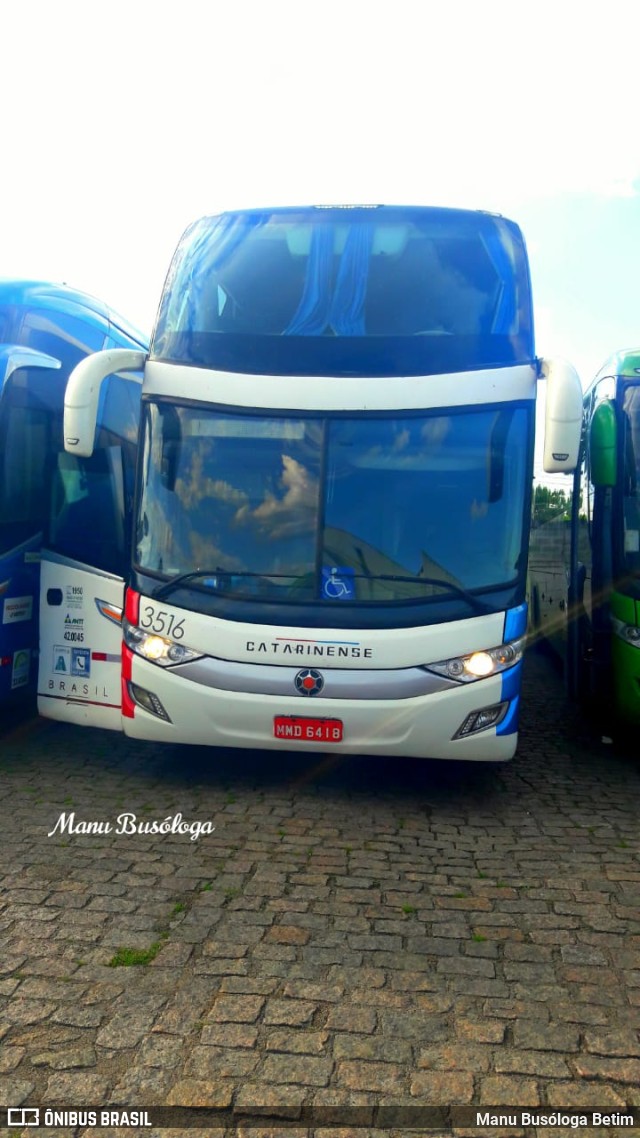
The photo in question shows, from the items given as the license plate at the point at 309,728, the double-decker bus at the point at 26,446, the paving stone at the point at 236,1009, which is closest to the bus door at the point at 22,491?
the double-decker bus at the point at 26,446

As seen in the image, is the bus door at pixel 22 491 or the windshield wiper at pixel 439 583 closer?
the windshield wiper at pixel 439 583

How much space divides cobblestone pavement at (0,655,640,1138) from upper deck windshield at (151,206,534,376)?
3.00 m

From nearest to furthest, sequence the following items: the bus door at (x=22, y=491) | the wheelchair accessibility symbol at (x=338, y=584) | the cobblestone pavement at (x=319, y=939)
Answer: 1. the cobblestone pavement at (x=319, y=939)
2. the wheelchair accessibility symbol at (x=338, y=584)
3. the bus door at (x=22, y=491)

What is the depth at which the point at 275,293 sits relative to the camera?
720 cm

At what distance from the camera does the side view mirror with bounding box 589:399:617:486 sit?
8.45 metres

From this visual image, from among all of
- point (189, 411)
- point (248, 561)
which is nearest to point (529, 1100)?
point (248, 561)

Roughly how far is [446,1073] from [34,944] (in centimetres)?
194

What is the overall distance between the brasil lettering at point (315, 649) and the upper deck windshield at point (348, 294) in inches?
71.8

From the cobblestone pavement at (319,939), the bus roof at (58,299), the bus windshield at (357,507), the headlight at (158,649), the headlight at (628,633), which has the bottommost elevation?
the cobblestone pavement at (319,939)

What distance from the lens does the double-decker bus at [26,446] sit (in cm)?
770

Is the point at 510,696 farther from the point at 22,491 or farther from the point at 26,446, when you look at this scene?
the point at 26,446

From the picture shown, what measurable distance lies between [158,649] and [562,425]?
3.08 m

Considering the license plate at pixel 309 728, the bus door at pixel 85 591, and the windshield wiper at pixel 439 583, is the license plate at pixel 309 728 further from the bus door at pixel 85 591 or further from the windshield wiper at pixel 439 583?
the bus door at pixel 85 591

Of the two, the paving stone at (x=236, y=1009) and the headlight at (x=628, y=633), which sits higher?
the headlight at (x=628, y=633)
